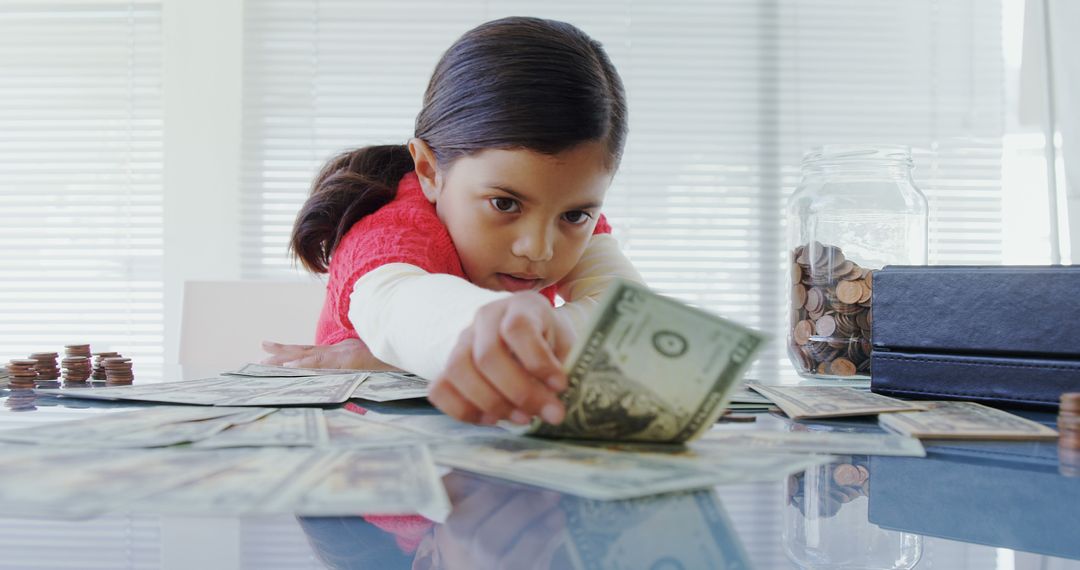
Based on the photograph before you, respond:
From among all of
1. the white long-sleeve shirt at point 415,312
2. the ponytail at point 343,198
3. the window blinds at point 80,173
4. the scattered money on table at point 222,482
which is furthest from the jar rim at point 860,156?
the window blinds at point 80,173

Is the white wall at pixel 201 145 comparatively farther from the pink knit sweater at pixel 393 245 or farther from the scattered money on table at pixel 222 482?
the scattered money on table at pixel 222 482

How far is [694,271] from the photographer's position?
10.7ft

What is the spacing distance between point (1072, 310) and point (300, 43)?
2986 mm

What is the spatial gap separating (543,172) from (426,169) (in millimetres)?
253

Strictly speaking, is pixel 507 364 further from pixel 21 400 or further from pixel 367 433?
pixel 21 400

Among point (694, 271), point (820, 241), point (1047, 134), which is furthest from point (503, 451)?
point (1047, 134)

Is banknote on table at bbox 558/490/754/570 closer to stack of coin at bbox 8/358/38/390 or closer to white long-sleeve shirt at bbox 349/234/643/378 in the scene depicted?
white long-sleeve shirt at bbox 349/234/643/378

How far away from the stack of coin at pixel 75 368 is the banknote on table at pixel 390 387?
1.04 feet

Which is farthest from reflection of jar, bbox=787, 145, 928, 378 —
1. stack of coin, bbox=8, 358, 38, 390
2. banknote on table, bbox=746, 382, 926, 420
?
stack of coin, bbox=8, 358, 38, 390

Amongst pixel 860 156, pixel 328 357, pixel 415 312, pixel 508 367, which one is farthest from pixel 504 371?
pixel 860 156

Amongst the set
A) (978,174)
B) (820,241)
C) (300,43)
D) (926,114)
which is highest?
(300,43)

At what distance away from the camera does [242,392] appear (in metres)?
0.72

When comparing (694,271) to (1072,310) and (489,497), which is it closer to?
(1072,310)

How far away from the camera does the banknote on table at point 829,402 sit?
63cm
